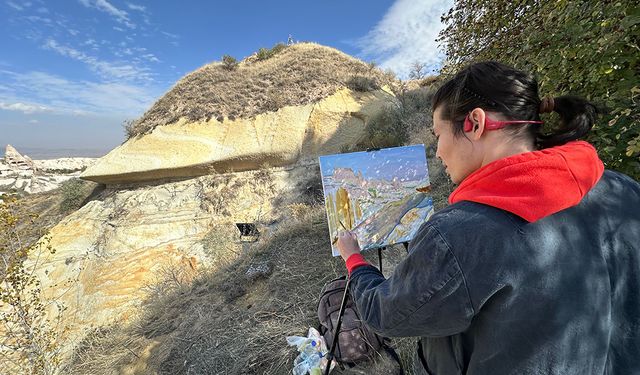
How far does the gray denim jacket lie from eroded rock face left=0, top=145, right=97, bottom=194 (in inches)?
820

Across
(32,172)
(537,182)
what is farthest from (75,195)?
(32,172)

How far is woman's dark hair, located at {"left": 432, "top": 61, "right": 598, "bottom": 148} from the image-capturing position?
36.7 inches

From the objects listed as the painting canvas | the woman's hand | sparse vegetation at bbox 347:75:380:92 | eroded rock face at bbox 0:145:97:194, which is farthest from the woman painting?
eroded rock face at bbox 0:145:97:194

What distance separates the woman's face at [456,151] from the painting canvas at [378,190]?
2.01 metres

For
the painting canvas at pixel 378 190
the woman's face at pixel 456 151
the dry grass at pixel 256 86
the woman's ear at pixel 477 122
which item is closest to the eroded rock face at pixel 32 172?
the dry grass at pixel 256 86

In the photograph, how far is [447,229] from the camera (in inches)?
31.2

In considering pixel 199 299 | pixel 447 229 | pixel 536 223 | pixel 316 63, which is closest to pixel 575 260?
pixel 536 223

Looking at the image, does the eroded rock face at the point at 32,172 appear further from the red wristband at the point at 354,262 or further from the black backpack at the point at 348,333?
the red wristband at the point at 354,262

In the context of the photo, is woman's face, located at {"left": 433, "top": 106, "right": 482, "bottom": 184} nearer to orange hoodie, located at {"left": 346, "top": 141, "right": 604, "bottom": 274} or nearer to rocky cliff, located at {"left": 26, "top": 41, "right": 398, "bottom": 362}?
orange hoodie, located at {"left": 346, "top": 141, "right": 604, "bottom": 274}

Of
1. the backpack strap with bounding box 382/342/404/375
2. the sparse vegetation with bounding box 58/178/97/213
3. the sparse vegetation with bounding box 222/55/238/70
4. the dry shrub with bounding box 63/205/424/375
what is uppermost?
the sparse vegetation with bounding box 222/55/238/70

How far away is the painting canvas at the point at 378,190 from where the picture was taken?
10.1 ft

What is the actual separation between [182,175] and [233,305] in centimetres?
695

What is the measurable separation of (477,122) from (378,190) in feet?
7.35

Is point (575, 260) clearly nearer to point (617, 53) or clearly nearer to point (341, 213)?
point (617, 53)
